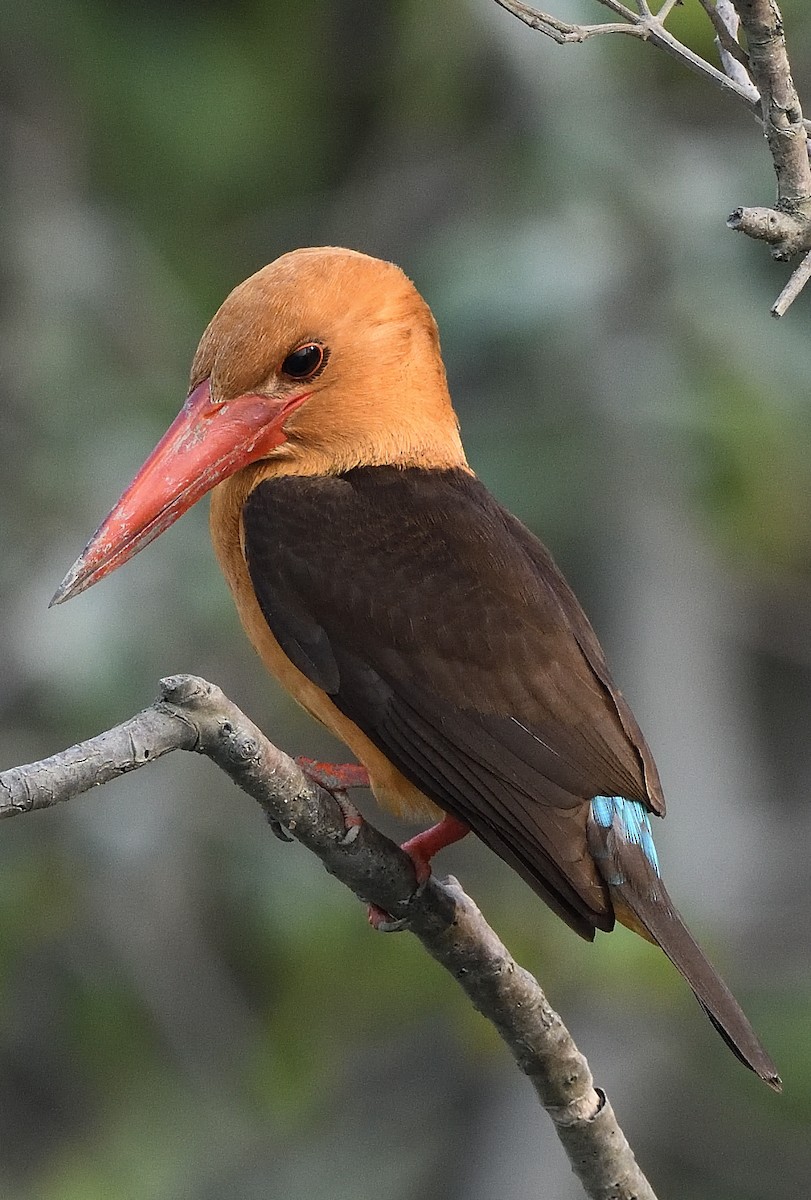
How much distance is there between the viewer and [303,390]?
270 cm

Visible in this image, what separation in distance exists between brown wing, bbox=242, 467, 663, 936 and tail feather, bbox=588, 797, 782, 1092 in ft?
0.10

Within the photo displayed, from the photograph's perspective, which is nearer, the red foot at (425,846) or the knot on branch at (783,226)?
the knot on branch at (783,226)

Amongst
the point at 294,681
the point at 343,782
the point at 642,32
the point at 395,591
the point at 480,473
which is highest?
the point at 480,473

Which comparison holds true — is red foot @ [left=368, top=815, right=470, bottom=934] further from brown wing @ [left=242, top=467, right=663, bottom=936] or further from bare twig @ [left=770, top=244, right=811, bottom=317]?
bare twig @ [left=770, top=244, right=811, bottom=317]

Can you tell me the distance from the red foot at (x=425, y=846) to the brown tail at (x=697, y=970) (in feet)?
0.84

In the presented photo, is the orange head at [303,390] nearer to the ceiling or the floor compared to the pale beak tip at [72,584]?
nearer to the ceiling

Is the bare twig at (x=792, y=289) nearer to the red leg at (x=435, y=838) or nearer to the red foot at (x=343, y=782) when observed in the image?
the red foot at (x=343, y=782)

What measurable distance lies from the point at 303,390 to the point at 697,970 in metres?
1.03

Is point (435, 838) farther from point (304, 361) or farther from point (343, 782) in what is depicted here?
point (304, 361)

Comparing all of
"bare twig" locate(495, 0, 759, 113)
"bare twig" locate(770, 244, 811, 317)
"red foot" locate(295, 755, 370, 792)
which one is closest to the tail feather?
"red foot" locate(295, 755, 370, 792)

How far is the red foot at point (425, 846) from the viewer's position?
2.41 meters

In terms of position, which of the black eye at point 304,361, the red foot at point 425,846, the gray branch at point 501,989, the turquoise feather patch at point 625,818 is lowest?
the gray branch at point 501,989

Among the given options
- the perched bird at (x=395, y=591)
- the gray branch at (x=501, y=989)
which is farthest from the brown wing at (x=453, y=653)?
the gray branch at (x=501, y=989)

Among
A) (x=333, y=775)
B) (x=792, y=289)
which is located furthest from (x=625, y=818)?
(x=792, y=289)
